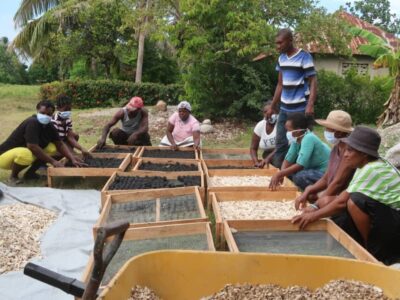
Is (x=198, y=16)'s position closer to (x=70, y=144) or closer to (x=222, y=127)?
(x=222, y=127)

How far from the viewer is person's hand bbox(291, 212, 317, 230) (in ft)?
9.08

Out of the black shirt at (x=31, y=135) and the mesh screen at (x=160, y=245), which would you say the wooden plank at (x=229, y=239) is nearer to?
the mesh screen at (x=160, y=245)

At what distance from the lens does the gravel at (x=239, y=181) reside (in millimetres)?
4246

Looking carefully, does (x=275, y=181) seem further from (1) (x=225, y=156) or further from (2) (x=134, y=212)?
(1) (x=225, y=156)

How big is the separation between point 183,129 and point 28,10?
13.2 metres

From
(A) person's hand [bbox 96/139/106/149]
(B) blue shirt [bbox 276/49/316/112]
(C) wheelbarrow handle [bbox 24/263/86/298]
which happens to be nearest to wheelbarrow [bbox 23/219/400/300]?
(C) wheelbarrow handle [bbox 24/263/86/298]

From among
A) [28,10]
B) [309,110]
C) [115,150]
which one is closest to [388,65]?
[309,110]

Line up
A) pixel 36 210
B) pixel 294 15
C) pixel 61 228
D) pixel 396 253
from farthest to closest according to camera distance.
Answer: pixel 294 15 → pixel 36 210 → pixel 61 228 → pixel 396 253

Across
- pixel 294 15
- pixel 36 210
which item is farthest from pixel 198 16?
pixel 36 210

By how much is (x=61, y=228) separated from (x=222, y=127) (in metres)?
6.60

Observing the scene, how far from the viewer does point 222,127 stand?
383 inches

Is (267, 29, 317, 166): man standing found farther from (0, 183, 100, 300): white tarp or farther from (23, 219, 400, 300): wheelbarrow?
(23, 219, 400, 300): wheelbarrow

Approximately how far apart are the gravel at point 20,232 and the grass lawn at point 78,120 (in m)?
1.09

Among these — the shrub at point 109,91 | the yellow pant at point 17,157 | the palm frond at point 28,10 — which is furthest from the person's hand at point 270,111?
the palm frond at point 28,10
